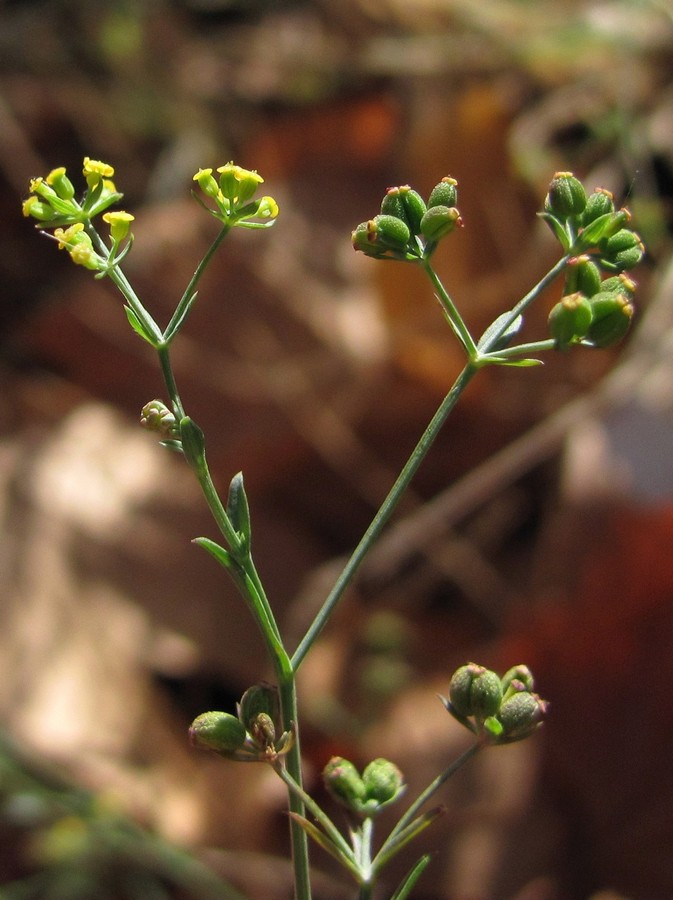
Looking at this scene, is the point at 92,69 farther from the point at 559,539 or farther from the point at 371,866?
the point at 371,866

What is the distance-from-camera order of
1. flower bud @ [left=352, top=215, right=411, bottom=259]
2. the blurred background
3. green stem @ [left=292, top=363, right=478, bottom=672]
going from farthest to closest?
the blurred background < flower bud @ [left=352, top=215, right=411, bottom=259] < green stem @ [left=292, top=363, right=478, bottom=672]

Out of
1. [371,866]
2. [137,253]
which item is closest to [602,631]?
[371,866]

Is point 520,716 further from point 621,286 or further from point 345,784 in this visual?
point 621,286

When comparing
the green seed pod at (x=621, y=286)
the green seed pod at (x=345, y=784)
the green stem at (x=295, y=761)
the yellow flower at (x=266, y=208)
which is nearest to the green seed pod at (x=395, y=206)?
the yellow flower at (x=266, y=208)

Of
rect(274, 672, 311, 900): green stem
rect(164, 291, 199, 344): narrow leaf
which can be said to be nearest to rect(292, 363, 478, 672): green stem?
rect(274, 672, 311, 900): green stem

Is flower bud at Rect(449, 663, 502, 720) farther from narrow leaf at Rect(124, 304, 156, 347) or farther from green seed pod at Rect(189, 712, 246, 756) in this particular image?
narrow leaf at Rect(124, 304, 156, 347)

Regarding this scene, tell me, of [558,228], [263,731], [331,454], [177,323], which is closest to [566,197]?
[558,228]
